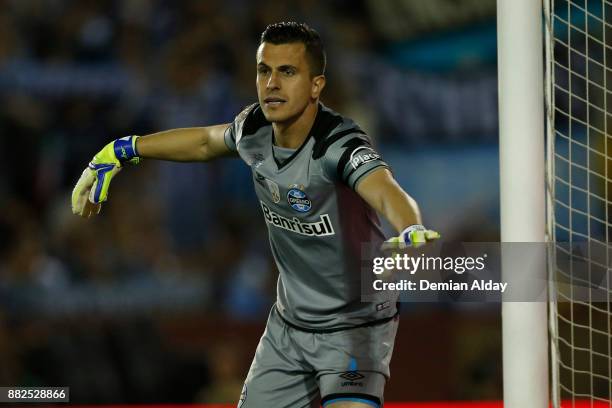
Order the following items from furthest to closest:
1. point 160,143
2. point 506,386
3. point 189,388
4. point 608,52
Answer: point 608,52 → point 189,388 → point 160,143 → point 506,386

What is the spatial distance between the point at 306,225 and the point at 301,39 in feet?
1.92

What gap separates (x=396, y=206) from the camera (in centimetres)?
260

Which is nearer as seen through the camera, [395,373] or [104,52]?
[395,373]

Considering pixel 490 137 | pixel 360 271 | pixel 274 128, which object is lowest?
pixel 360 271

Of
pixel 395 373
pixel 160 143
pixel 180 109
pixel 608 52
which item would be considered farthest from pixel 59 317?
pixel 608 52

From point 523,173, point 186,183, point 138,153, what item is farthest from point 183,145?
point 186,183

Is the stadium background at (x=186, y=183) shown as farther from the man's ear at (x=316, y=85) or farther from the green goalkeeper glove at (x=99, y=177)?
the man's ear at (x=316, y=85)

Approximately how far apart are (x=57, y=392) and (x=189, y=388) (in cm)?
87

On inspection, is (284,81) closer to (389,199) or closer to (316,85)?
(316,85)

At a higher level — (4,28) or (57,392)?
(4,28)

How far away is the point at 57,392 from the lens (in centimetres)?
521

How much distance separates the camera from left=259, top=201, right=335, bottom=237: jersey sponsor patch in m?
3.04

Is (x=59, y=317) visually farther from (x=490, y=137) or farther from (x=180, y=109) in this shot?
(x=490, y=137)

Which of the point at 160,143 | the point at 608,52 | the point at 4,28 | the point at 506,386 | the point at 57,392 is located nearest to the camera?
the point at 506,386
